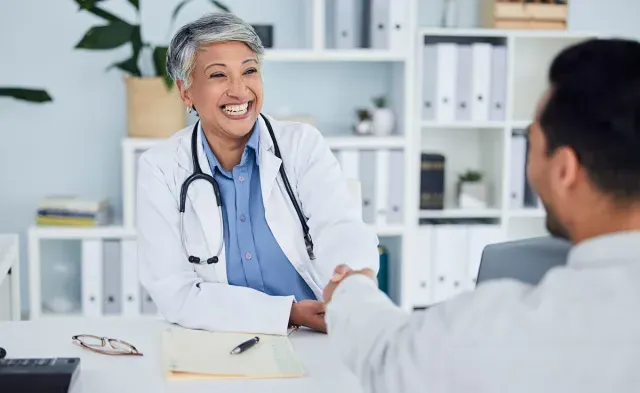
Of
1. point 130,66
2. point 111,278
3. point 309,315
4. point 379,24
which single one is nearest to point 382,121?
point 379,24

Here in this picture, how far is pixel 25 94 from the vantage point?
347 centimetres

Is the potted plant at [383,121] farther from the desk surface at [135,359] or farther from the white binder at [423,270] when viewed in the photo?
the desk surface at [135,359]

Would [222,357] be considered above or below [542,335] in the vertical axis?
below

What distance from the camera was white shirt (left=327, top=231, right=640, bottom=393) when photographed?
2.97ft

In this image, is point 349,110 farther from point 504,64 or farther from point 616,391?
point 616,391


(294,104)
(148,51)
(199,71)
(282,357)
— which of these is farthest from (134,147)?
Answer: (282,357)

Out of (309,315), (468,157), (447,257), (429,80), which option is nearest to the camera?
(309,315)

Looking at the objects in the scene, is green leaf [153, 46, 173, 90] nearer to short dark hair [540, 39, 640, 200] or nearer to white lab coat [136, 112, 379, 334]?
white lab coat [136, 112, 379, 334]

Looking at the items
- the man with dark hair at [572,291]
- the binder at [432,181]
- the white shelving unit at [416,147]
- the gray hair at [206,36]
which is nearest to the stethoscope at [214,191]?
the gray hair at [206,36]

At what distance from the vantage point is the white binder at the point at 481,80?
3584mm

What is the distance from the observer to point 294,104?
3.81 m

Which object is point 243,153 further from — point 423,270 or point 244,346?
point 423,270

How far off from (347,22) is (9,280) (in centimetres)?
180

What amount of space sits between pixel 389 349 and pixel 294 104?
2837mm
